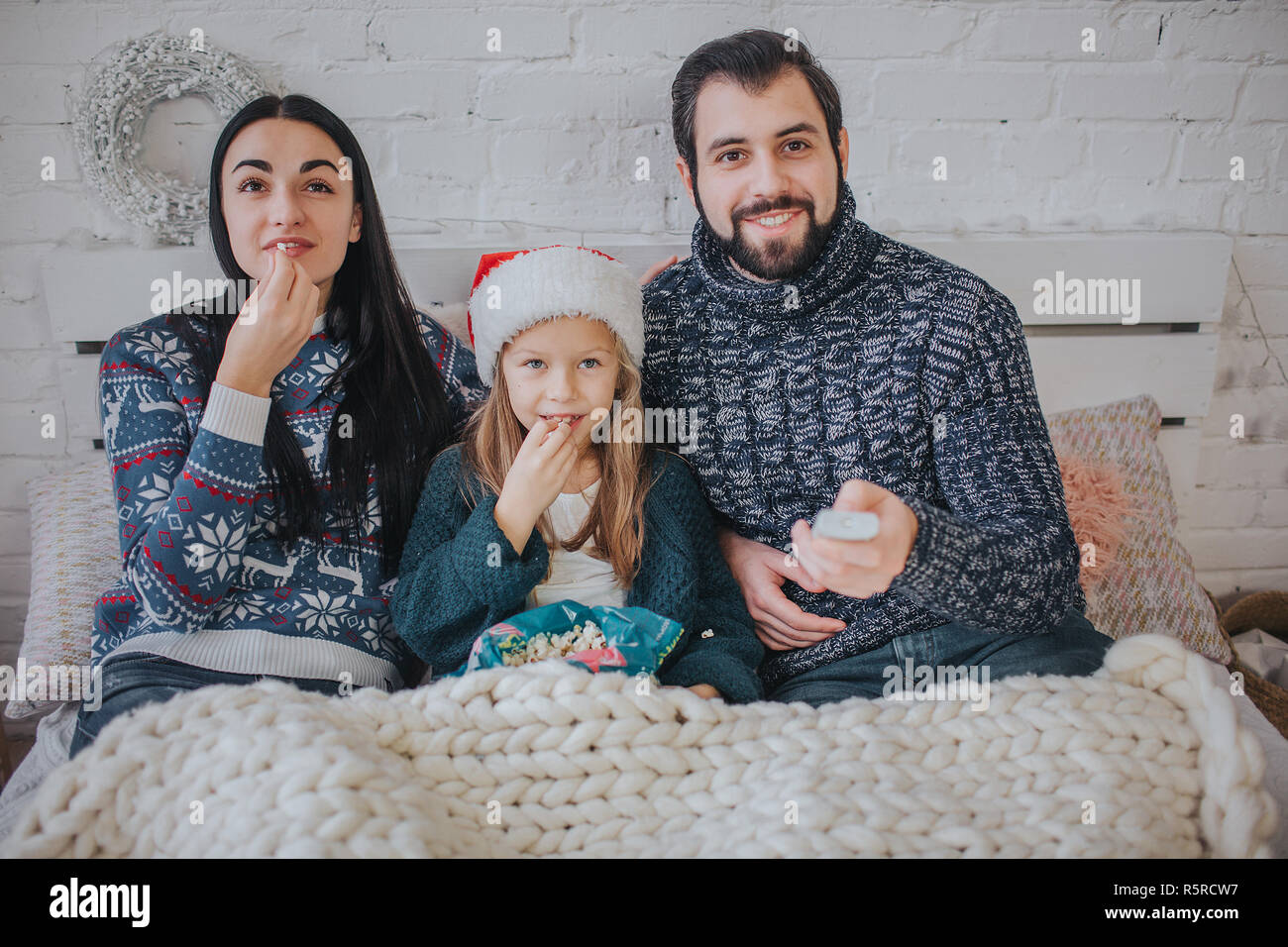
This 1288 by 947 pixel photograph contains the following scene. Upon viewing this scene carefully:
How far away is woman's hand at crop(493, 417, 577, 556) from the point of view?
108cm

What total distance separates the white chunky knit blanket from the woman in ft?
0.76

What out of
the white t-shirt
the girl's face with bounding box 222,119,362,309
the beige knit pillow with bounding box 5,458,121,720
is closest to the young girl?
the white t-shirt

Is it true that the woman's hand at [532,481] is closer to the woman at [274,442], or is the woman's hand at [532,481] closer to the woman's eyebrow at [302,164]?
the woman at [274,442]

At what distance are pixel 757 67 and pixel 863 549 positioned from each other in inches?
29.1

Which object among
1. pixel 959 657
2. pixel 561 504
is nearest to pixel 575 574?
pixel 561 504

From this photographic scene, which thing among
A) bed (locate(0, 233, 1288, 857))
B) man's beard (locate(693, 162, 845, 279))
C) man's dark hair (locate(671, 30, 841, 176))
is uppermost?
man's dark hair (locate(671, 30, 841, 176))

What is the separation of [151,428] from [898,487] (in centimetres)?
102

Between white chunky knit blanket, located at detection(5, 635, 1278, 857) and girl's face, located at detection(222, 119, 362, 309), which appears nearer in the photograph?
white chunky knit blanket, located at detection(5, 635, 1278, 857)

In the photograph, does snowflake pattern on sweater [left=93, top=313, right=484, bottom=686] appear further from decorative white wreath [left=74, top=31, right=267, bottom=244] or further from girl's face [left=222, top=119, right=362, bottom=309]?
decorative white wreath [left=74, top=31, right=267, bottom=244]

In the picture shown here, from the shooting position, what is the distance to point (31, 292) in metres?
1.57

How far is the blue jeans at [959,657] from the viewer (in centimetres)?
112
